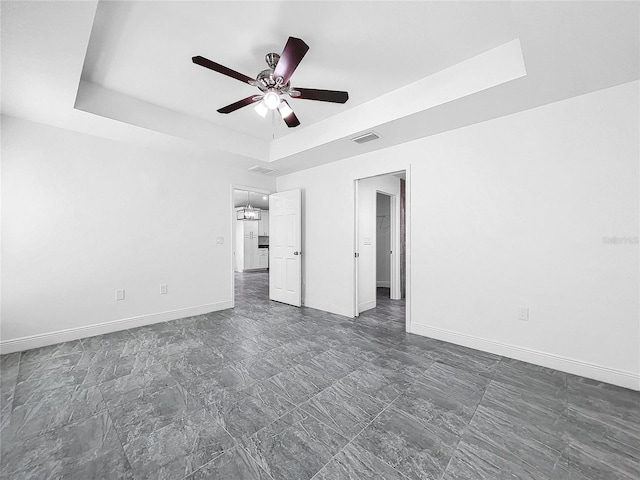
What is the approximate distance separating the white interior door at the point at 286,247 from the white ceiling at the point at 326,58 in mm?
1893

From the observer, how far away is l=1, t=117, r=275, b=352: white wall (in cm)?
292

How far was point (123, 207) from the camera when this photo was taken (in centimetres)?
362

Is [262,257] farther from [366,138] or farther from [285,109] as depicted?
[285,109]

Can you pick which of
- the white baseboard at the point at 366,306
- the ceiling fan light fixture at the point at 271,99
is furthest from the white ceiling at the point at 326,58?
the white baseboard at the point at 366,306

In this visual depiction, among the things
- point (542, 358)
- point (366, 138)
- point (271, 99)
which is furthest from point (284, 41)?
point (542, 358)

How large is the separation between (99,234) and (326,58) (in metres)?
3.46

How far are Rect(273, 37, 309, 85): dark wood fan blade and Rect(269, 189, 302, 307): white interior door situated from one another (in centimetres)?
280

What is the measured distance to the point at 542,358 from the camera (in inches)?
100

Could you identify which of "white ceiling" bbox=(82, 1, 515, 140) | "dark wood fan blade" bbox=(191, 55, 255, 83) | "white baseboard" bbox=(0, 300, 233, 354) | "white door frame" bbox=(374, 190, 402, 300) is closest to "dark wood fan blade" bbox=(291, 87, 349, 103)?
"white ceiling" bbox=(82, 1, 515, 140)

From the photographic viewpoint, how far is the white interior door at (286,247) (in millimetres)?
4852

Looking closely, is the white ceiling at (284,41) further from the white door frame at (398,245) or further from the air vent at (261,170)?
the air vent at (261,170)

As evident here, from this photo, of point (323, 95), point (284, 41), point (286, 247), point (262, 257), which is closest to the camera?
point (284, 41)

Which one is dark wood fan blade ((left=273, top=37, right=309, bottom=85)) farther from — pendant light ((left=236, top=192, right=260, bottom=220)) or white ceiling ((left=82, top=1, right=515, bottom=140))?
pendant light ((left=236, top=192, right=260, bottom=220))

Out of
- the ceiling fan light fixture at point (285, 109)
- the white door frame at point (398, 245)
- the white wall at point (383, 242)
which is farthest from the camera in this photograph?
the white wall at point (383, 242)
